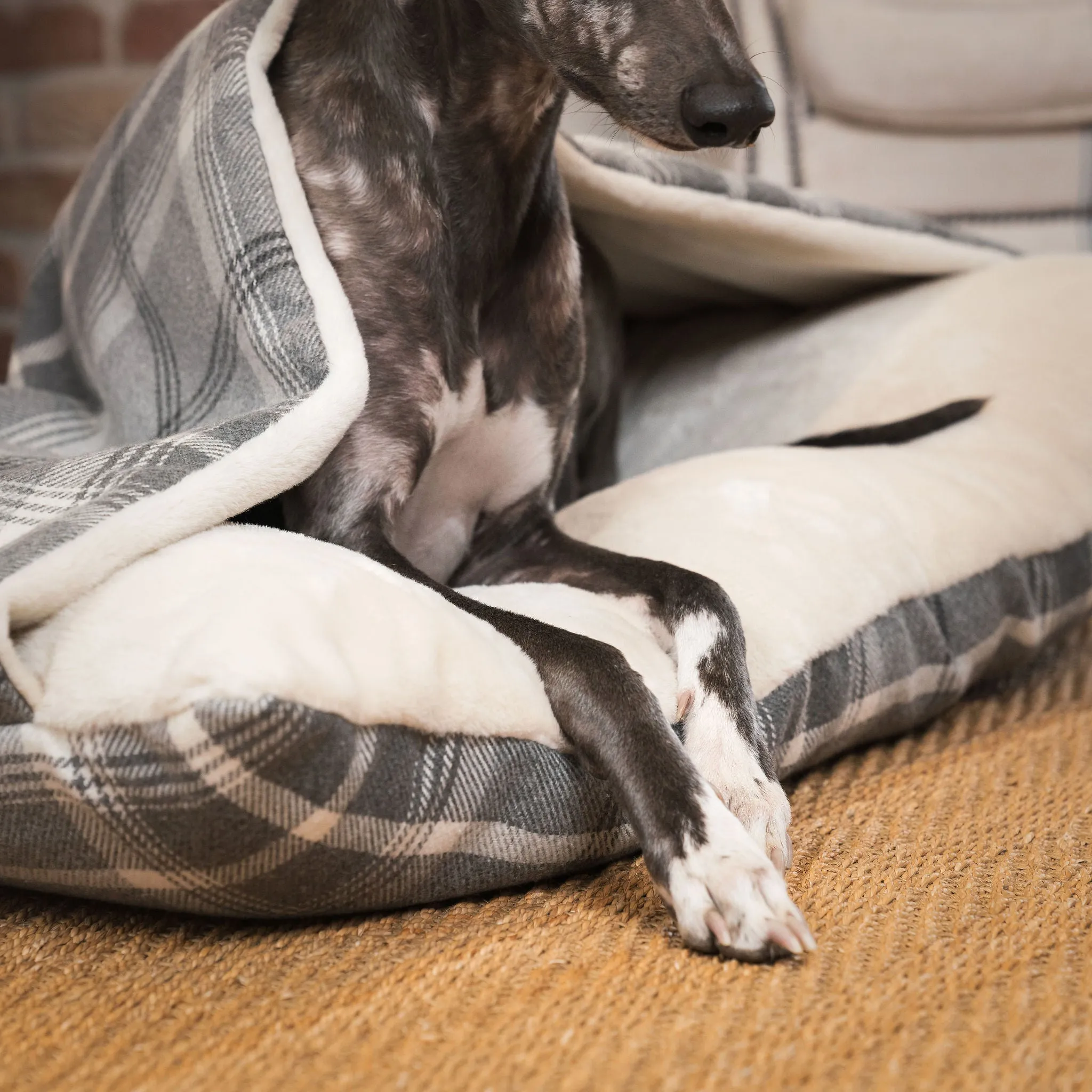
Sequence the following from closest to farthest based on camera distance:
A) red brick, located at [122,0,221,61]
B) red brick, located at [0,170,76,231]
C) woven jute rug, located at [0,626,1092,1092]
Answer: woven jute rug, located at [0,626,1092,1092], red brick, located at [122,0,221,61], red brick, located at [0,170,76,231]

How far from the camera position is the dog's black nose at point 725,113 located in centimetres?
93

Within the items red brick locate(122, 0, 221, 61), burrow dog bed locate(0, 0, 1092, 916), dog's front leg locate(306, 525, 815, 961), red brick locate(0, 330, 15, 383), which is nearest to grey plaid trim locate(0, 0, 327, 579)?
burrow dog bed locate(0, 0, 1092, 916)

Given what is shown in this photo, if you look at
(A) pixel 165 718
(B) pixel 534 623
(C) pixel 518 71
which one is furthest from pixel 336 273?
(A) pixel 165 718

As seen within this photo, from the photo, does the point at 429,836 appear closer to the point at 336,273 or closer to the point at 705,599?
the point at 705,599

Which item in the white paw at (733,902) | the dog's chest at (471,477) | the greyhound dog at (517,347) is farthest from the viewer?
the dog's chest at (471,477)

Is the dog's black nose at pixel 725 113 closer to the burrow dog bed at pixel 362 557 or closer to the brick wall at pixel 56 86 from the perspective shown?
the burrow dog bed at pixel 362 557

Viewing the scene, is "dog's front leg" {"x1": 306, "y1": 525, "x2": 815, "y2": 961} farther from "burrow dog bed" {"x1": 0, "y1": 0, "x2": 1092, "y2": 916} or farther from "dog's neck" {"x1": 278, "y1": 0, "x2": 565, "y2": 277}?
"dog's neck" {"x1": 278, "y1": 0, "x2": 565, "y2": 277}

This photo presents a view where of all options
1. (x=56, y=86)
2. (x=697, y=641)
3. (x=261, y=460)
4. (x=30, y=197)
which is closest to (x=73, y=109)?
(x=56, y=86)

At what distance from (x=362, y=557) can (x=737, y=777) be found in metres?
0.30

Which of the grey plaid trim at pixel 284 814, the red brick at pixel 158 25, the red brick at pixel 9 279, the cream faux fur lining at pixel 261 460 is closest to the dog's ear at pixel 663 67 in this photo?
the cream faux fur lining at pixel 261 460

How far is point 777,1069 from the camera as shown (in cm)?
63

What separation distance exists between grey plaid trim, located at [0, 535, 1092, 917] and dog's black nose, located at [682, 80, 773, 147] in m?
0.45

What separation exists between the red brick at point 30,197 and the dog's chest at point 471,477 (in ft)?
5.14

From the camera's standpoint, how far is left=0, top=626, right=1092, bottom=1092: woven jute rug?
0.64m
